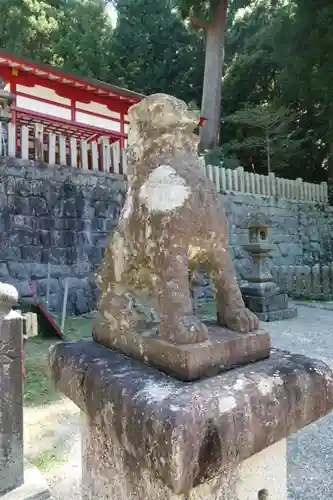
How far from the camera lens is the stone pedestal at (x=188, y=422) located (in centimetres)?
67

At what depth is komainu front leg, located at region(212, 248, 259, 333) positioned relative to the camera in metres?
0.97

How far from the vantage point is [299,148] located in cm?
1236

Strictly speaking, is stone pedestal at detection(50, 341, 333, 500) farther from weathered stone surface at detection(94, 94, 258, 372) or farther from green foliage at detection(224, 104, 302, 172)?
green foliage at detection(224, 104, 302, 172)

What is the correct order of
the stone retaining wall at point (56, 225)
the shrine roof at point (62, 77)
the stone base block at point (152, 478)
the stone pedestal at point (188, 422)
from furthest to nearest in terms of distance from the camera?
the shrine roof at point (62, 77), the stone retaining wall at point (56, 225), the stone base block at point (152, 478), the stone pedestal at point (188, 422)

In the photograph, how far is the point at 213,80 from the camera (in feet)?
38.5

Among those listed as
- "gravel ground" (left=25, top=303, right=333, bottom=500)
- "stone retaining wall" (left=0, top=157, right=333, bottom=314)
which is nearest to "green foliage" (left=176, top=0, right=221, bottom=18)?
"stone retaining wall" (left=0, top=157, right=333, bottom=314)

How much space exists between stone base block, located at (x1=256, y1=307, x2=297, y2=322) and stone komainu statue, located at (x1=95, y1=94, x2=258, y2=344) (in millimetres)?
4880

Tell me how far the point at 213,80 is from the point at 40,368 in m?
10.9

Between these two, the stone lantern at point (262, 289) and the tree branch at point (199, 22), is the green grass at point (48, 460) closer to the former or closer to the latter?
the stone lantern at point (262, 289)

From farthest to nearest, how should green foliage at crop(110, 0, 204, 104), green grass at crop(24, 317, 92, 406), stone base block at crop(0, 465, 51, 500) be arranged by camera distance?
green foliage at crop(110, 0, 204, 104) < green grass at crop(24, 317, 92, 406) < stone base block at crop(0, 465, 51, 500)

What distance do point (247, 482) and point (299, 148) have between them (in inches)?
507

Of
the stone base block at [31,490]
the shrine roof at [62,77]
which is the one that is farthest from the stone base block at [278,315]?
the shrine roof at [62,77]

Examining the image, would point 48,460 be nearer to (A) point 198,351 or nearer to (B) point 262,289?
(A) point 198,351

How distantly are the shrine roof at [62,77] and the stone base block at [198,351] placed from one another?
823 cm
